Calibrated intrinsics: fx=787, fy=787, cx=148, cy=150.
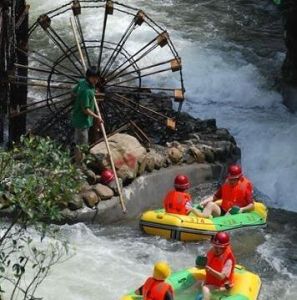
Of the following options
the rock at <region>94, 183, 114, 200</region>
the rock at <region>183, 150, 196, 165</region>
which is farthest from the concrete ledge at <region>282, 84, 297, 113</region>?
the rock at <region>94, 183, 114, 200</region>

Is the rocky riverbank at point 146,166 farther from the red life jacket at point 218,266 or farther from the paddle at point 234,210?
the red life jacket at point 218,266

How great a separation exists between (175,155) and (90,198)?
218 centimetres

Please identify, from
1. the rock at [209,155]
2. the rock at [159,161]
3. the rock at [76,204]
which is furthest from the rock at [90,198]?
the rock at [209,155]

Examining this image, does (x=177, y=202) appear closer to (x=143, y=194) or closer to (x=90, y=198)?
(x=143, y=194)

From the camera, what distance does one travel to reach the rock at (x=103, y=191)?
440 inches

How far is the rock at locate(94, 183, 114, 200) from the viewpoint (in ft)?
36.7

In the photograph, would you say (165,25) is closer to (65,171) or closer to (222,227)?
(222,227)

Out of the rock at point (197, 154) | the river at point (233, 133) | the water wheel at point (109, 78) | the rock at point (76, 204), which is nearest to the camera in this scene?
the river at point (233, 133)

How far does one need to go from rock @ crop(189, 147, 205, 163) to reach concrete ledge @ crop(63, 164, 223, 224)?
10cm

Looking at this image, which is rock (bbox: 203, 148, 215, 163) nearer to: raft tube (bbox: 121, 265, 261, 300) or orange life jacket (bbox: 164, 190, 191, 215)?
orange life jacket (bbox: 164, 190, 191, 215)

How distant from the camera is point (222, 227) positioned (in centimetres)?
1109

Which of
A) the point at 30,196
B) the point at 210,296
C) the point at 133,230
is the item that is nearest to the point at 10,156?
the point at 30,196

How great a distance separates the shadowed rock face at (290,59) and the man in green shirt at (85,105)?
20.9 feet

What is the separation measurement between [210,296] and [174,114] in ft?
21.4
